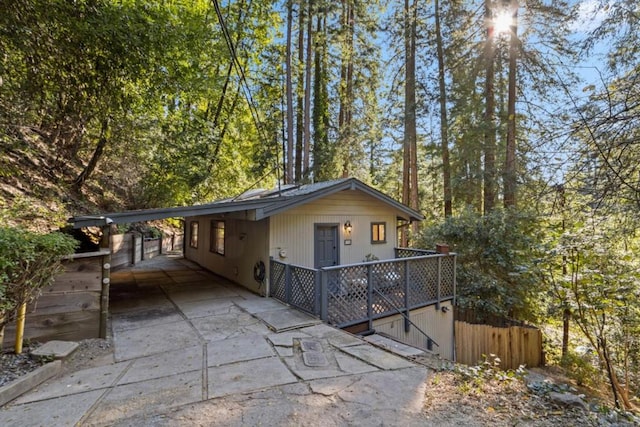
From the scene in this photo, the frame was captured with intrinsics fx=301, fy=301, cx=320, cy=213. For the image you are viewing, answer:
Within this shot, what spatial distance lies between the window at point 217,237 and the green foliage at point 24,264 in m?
5.65

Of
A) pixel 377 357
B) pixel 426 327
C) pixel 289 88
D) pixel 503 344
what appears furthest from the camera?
pixel 289 88

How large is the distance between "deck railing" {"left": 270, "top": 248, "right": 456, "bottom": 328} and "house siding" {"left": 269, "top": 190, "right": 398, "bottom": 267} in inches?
26.7

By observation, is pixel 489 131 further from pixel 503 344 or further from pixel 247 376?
pixel 247 376

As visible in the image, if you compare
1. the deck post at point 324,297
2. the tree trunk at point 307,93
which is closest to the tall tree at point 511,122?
the deck post at point 324,297

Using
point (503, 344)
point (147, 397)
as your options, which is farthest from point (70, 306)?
point (503, 344)

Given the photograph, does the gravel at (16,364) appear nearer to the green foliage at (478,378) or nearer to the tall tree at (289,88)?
the green foliage at (478,378)

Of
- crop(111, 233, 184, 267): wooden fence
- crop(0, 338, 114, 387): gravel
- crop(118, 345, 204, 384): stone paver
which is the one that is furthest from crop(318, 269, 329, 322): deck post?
crop(111, 233, 184, 267): wooden fence

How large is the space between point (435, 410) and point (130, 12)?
8947 mm

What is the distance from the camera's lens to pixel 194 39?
10.5m

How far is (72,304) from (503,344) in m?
7.92

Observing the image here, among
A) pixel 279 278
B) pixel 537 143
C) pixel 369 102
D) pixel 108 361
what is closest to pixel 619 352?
pixel 537 143

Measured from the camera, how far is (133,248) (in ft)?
39.9

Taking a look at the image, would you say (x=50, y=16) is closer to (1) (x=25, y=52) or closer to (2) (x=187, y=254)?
(1) (x=25, y=52)

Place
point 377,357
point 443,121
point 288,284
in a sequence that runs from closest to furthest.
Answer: point 377,357, point 288,284, point 443,121
